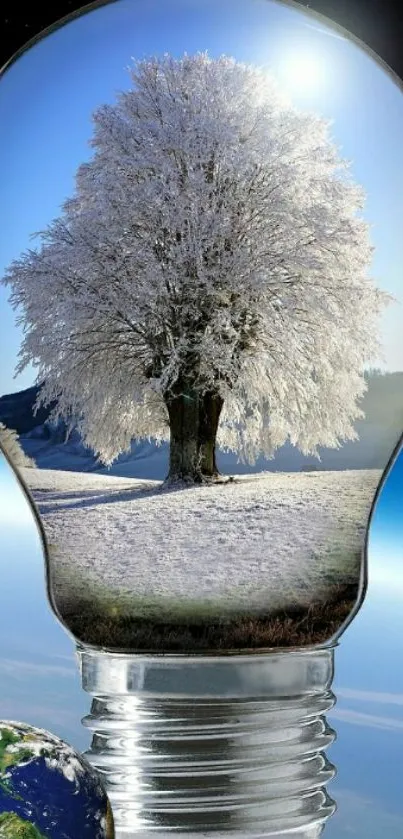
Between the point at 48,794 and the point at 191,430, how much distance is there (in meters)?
0.41

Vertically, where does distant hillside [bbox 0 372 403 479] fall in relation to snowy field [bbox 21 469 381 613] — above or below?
above

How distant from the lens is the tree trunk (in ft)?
7.70

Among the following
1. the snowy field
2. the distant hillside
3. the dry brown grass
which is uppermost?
the distant hillside

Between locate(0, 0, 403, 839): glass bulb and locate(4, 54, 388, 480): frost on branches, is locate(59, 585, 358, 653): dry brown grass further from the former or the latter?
locate(4, 54, 388, 480): frost on branches

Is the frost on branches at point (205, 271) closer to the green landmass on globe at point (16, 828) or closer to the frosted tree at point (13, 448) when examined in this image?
the frosted tree at point (13, 448)

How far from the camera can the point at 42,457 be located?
243 cm

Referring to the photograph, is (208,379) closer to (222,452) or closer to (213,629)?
(222,452)

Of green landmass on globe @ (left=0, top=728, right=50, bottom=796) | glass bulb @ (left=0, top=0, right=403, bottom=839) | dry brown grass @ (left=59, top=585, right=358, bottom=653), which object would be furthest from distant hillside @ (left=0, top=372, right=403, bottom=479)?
green landmass on globe @ (left=0, top=728, right=50, bottom=796)

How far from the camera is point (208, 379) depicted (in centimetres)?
235

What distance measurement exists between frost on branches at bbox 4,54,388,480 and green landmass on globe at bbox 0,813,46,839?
394mm

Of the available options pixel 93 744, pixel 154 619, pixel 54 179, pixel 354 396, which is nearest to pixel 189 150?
pixel 54 179

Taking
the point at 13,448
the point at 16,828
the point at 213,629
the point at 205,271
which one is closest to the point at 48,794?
the point at 16,828

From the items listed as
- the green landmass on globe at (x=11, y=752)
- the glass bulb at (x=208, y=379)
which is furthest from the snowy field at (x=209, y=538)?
the green landmass on globe at (x=11, y=752)

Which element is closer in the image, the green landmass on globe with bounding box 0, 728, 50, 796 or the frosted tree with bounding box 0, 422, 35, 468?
the green landmass on globe with bounding box 0, 728, 50, 796
